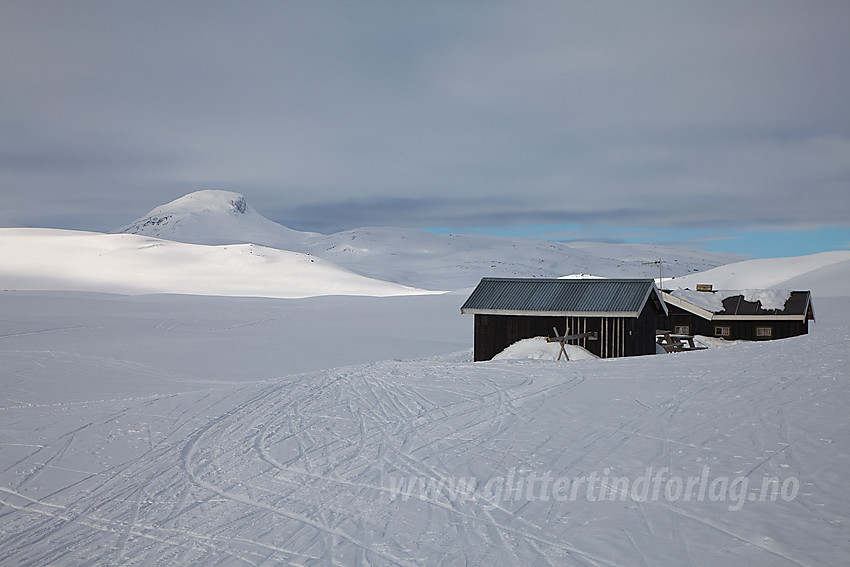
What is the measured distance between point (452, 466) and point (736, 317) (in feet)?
92.8

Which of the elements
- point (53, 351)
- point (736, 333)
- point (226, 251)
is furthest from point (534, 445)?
point (226, 251)

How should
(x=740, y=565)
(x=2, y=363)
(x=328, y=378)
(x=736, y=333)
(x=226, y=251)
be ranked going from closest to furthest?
1. (x=740, y=565)
2. (x=328, y=378)
3. (x=2, y=363)
4. (x=736, y=333)
5. (x=226, y=251)

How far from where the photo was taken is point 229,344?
1238 inches

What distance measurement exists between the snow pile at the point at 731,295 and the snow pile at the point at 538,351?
44.1 ft

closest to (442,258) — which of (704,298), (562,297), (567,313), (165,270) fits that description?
(165,270)

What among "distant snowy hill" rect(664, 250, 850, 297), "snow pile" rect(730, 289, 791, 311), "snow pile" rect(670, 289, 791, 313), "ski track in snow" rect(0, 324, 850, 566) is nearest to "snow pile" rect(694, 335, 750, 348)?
"snow pile" rect(670, 289, 791, 313)

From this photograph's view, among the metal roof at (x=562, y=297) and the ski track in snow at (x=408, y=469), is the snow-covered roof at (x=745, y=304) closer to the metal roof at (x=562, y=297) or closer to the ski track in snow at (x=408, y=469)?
the metal roof at (x=562, y=297)

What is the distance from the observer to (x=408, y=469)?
945cm

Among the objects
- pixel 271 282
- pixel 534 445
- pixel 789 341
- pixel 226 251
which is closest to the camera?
pixel 534 445

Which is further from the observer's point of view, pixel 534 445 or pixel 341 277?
pixel 341 277

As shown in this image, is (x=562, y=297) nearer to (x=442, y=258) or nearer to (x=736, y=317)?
(x=736, y=317)

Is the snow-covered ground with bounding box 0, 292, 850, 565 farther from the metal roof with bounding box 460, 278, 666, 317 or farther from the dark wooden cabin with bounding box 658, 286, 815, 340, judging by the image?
the dark wooden cabin with bounding box 658, 286, 815, 340

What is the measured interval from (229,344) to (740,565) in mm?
28104

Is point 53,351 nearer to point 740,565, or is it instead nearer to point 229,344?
point 229,344
